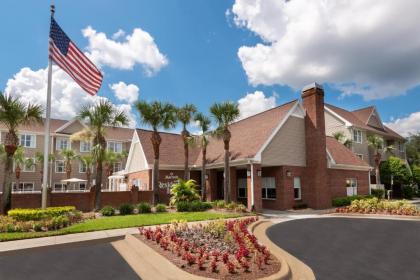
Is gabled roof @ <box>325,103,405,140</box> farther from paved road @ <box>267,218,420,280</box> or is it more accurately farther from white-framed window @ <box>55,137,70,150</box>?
white-framed window @ <box>55,137,70,150</box>

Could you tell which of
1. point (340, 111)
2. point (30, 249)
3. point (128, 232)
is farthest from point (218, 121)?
point (340, 111)

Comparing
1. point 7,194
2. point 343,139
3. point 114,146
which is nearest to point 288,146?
point 343,139

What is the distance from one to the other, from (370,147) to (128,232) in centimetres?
3711

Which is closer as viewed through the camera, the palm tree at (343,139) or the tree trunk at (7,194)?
the tree trunk at (7,194)

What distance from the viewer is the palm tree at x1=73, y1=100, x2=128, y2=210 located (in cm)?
2025

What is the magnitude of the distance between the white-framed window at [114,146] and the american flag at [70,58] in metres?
35.9

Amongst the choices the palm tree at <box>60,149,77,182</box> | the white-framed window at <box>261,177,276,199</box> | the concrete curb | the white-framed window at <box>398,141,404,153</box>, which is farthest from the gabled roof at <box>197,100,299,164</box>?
the white-framed window at <box>398,141,404,153</box>

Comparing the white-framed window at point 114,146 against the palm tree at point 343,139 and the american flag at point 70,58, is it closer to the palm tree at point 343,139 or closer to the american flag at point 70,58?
the palm tree at point 343,139

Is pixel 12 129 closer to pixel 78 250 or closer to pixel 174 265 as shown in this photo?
Answer: pixel 78 250

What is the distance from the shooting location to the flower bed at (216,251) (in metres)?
6.85

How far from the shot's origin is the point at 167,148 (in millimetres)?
28109

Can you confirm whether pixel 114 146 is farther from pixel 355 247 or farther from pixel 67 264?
pixel 355 247

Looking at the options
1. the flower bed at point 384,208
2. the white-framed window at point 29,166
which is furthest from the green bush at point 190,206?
the white-framed window at point 29,166

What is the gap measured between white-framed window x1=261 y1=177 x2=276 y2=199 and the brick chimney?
9.22 ft
